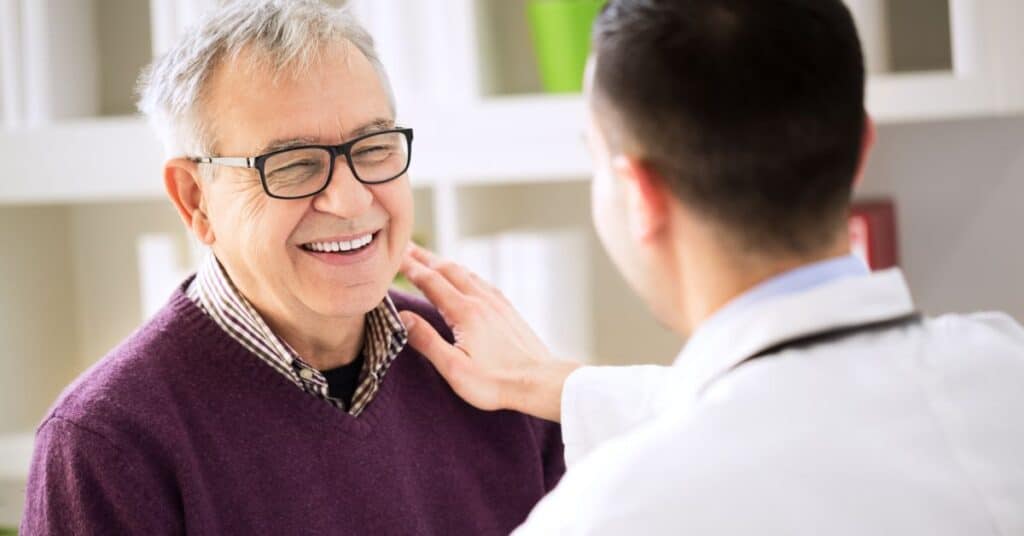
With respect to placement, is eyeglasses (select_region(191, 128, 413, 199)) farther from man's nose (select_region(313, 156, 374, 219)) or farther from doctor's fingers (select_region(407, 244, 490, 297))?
doctor's fingers (select_region(407, 244, 490, 297))

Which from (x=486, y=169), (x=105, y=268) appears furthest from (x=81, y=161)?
(x=486, y=169)

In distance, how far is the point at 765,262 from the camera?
39.4 inches

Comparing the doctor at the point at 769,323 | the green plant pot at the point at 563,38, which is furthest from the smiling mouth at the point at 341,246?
the green plant pot at the point at 563,38

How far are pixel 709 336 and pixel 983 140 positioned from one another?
154 cm

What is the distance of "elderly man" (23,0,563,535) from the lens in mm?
1372

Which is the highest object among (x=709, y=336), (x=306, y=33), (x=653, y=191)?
(x=306, y=33)

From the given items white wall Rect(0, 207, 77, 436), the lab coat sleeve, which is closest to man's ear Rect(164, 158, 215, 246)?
the lab coat sleeve

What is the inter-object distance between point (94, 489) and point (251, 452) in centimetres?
18

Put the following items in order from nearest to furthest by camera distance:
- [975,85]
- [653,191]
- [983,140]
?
1. [653,191]
2. [975,85]
3. [983,140]

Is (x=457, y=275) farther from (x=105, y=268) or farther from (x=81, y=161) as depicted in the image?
(x=105, y=268)

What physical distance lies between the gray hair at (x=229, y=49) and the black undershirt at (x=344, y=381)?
12.1 inches

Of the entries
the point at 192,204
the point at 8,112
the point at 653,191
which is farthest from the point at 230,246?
the point at 8,112

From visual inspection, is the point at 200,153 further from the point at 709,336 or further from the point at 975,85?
the point at 975,85

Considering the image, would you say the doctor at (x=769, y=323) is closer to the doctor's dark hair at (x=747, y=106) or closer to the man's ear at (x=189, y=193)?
the doctor's dark hair at (x=747, y=106)
